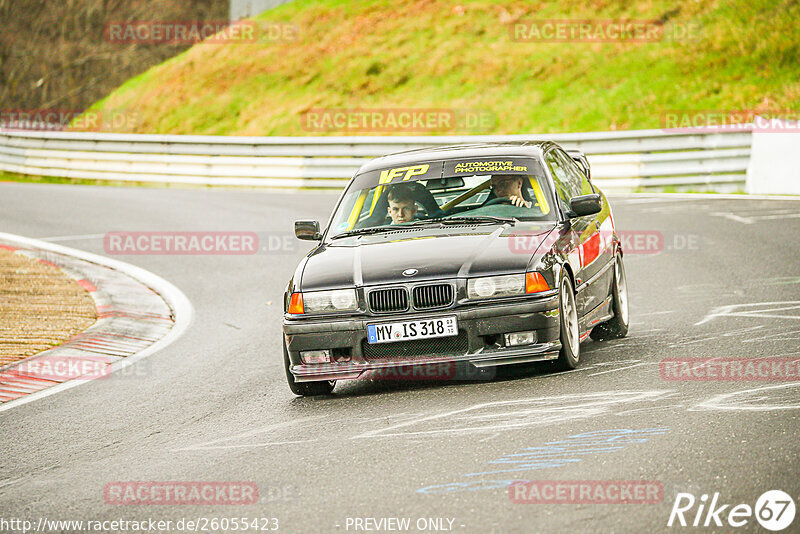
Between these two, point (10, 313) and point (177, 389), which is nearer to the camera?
point (177, 389)

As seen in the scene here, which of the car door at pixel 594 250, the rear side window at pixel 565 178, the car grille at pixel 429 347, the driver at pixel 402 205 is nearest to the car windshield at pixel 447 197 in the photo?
the driver at pixel 402 205

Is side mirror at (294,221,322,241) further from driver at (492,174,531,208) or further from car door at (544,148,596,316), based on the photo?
car door at (544,148,596,316)

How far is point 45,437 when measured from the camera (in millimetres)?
7016

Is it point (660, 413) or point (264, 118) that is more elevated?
point (264, 118)

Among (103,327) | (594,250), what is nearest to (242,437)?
(594,250)

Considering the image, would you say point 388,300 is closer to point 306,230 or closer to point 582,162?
point 306,230

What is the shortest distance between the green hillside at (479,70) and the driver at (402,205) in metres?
18.2

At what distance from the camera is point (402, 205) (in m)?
8.46

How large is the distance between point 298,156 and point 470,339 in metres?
18.4

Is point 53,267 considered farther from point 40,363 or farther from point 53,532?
point 53,532

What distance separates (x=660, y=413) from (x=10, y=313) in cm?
715

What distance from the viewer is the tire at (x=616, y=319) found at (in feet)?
29.8

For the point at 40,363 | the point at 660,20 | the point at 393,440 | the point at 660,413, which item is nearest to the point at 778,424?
the point at 660,413

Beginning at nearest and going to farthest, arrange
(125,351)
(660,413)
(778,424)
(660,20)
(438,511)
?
1. (438,511)
2. (778,424)
3. (660,413)
4. (125,351)
5. (660,20)
